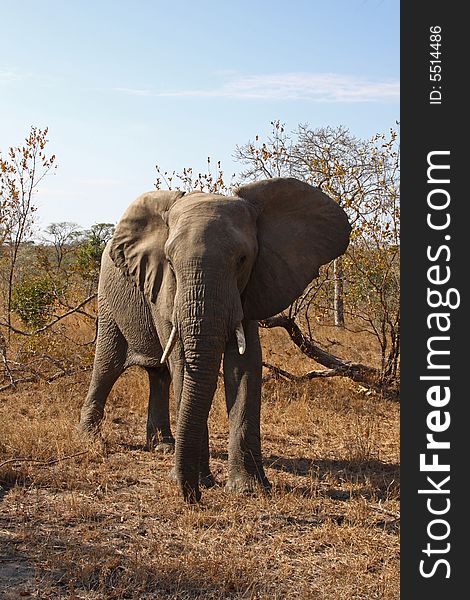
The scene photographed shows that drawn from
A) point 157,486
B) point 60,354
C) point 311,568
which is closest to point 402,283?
point 311,568

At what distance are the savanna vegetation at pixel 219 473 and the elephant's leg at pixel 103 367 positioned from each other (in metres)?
0.21

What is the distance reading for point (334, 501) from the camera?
6.10 metres

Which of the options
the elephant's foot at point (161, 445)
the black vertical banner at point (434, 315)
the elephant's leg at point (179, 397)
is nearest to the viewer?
the black vertical banner at point (434, 315)

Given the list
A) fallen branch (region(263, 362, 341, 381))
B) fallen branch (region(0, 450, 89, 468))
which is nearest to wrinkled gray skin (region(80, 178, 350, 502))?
fallen branch (region(0, 450, 89, 468))

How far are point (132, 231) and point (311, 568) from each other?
3.22 meters

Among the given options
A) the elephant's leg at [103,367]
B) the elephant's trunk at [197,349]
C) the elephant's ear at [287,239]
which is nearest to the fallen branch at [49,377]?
the elephant's leg at [103,367]

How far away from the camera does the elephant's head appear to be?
551cm

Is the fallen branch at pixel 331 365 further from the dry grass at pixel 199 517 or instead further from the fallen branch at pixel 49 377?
the fallen branch at pixel 49 377

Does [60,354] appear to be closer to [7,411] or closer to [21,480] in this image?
[7,411]

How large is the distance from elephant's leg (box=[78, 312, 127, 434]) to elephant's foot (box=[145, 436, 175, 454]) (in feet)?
2.23

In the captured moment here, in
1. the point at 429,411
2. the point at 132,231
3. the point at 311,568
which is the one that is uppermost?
the point at 132,231

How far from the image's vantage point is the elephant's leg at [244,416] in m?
6.21

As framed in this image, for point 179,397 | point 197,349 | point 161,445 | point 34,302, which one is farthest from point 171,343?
point 34,302

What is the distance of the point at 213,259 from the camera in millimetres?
5461
